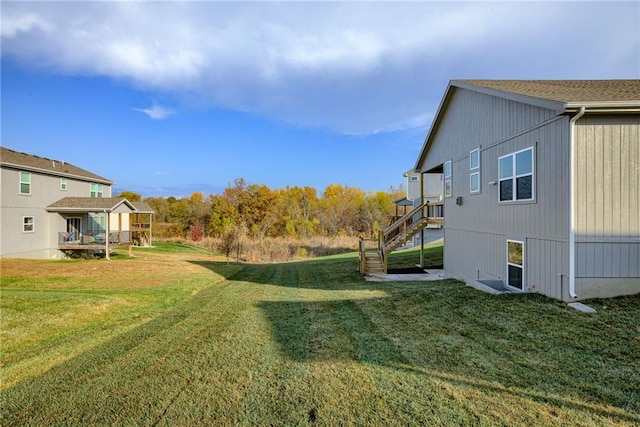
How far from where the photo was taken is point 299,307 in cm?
718

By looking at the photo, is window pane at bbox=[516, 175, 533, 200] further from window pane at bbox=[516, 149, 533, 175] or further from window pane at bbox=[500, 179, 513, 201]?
window pane at bbox=[500, 179, 513, 201]

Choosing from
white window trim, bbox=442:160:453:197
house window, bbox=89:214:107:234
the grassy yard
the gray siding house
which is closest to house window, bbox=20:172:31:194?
house window, bbox=89:214:107:234

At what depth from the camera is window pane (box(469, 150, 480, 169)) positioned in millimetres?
9797

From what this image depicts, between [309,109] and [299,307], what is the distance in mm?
27173

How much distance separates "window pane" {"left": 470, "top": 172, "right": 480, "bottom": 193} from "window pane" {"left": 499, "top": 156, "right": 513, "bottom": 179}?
131cm

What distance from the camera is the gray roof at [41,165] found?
16.3 metres

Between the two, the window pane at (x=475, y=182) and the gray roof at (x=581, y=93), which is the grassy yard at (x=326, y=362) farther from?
the window pane at (x=475, y=182)

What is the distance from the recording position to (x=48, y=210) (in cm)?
1834

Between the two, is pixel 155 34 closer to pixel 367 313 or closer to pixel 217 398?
pixel 367 313

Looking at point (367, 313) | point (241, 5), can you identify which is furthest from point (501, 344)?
point (241, 5)

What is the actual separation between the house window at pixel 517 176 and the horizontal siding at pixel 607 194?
1.16m

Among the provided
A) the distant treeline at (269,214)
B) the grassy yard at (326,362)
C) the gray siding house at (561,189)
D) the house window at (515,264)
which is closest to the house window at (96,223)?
the distant treeline at (269,214)

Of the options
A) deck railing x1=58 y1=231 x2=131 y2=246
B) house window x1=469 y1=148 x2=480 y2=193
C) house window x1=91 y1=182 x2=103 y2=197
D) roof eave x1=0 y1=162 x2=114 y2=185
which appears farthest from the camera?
house window x1=91 y1=182 x2=103 y2=197

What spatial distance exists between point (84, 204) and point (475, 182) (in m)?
21.1
